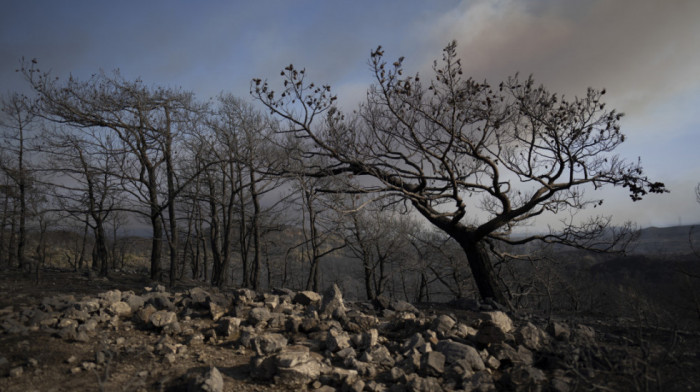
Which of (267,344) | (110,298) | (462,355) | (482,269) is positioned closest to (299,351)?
(267,344)

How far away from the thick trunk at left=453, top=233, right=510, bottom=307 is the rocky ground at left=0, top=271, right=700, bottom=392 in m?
2.61

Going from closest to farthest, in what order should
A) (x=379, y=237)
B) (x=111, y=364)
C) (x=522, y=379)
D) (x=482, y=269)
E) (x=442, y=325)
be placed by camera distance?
(x=522, y=379), (x=111, y=364), (x=442, y=325), (x=482, y=269), (x=379, y=237)

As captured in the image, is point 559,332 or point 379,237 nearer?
point 559,332

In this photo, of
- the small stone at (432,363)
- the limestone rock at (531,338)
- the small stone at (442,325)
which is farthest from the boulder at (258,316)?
the limestone rock at (531,338)

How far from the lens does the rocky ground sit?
11.5ft

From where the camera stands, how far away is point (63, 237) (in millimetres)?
32750

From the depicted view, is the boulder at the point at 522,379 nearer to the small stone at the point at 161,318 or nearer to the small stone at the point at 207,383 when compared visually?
the small stone at the point at 207,383

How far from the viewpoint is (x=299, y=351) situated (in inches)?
168

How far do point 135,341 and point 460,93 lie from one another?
266 inches

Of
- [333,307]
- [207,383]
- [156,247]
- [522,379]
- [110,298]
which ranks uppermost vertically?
[156,247]

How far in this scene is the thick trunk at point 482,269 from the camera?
335 inches

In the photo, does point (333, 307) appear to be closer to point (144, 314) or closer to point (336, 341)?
point (336, 341)

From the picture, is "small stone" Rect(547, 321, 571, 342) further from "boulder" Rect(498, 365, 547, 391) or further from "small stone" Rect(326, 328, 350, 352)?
"small stone" Rect(326, 328, 350, 352)

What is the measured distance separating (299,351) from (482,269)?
572 centimetres
